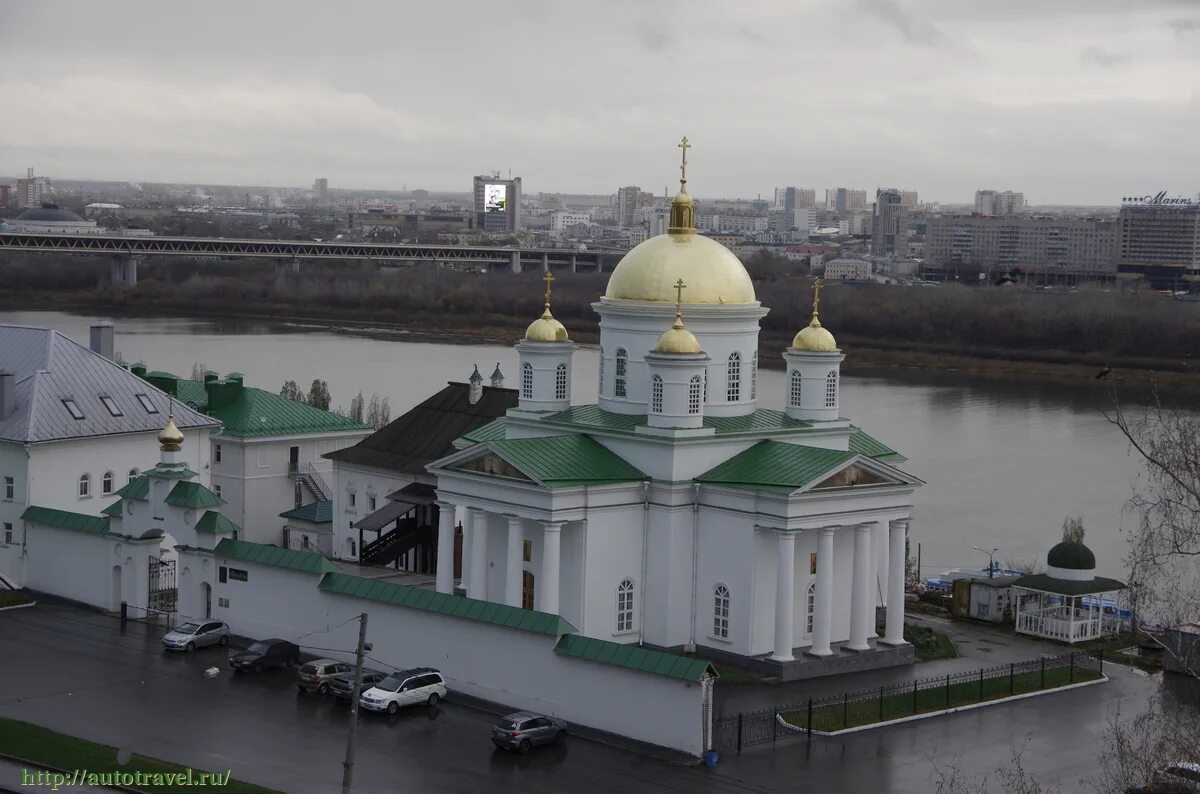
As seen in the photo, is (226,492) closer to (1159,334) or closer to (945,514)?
(945,514)

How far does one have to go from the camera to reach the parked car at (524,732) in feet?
51.8

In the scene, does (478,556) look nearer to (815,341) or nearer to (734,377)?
(734,377)

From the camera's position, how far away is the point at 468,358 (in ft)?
200

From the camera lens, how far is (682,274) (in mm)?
21172

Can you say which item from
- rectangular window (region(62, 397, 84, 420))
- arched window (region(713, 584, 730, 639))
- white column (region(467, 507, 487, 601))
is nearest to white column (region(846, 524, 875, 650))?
arched window (region(713, 584, 730, 639))

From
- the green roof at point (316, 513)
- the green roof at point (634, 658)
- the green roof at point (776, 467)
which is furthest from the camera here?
the green roof at point (316, 513)

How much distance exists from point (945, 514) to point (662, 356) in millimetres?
12530

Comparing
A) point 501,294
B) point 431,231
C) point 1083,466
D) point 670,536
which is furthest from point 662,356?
point 431,231

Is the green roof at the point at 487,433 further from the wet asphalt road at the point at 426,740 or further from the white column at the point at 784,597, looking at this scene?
the wet asphalt road at the point at 426,740

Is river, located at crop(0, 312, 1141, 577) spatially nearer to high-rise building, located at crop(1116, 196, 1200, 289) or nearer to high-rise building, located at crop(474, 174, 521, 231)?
high-rise building, located at crop(1116, 196, 1200, 289)

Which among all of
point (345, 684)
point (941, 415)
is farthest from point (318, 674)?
point (941, 415)

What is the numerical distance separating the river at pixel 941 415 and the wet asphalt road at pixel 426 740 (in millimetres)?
9506

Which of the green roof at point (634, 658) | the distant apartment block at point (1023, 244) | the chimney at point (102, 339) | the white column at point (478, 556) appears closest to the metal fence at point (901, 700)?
the green roof at point (634, 658)

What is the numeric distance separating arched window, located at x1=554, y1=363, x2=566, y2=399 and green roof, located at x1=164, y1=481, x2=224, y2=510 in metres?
4.18
